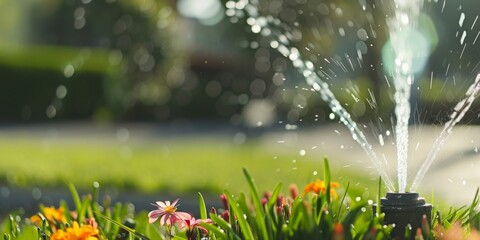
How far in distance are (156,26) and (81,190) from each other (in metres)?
14.8

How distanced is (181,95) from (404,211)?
19910 millimetres

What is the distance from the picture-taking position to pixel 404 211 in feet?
9.20

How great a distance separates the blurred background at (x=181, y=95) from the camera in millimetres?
11859

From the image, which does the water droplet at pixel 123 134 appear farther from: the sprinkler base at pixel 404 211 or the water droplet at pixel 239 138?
the sprinkler base at pixel 404 211

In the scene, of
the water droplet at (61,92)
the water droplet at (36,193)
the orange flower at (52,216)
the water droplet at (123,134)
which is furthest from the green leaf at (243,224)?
the water droplet at (61,92)

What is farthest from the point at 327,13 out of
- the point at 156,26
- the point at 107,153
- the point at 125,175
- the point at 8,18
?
the point at 8,18

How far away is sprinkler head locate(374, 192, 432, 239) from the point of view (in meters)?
2.81

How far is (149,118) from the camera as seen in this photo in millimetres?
21453

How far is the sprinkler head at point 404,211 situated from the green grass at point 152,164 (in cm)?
344

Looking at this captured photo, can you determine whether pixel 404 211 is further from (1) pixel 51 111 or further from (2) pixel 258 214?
(1) pixel 51 111

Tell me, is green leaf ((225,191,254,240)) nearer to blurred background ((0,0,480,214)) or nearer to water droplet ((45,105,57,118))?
blurred background ((0,0,480,214))

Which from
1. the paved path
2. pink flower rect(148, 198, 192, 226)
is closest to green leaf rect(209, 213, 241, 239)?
pink flower rect(148, 198, 192, 226)

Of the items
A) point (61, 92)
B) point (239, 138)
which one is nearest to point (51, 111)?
point (61, 92)

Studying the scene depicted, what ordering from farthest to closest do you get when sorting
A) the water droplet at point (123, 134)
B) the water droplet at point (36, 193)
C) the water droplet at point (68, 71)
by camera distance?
the water droplet at point (68, 71) → the water droplet at point (123, 134) → the water droplet at point (36, 193)
